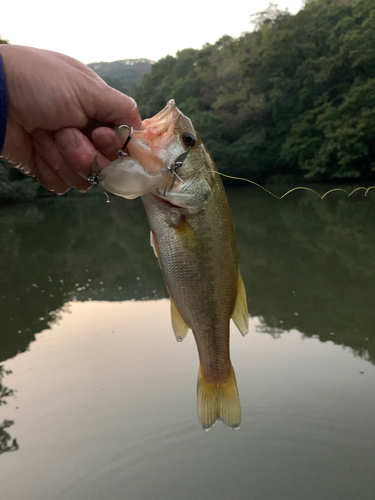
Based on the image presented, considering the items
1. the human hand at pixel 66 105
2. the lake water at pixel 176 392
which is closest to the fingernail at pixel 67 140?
the human hand at pixel 66 105

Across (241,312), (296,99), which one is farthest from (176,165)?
(296,99)

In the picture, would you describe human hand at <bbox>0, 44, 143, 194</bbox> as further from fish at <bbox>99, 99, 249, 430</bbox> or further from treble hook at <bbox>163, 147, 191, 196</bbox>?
treble hook at <bbox>163, 147, 191, 196</bbox>

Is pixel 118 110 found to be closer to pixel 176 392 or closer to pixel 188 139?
pixel 188 139

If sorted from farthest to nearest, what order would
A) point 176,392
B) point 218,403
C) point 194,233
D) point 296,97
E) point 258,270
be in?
point 296,97
point 258,270
point 176,392
point 218,403
point 194,233

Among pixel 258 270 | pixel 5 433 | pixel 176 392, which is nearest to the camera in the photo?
pixel 5 433

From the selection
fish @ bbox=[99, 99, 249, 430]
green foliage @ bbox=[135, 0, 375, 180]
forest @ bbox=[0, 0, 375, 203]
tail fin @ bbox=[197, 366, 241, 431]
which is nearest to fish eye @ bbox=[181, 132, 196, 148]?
fish @ bbox=[99, 99, 249, 430]

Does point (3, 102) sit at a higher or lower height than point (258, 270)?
lower

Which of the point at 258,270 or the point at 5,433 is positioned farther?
the point at 258,270
